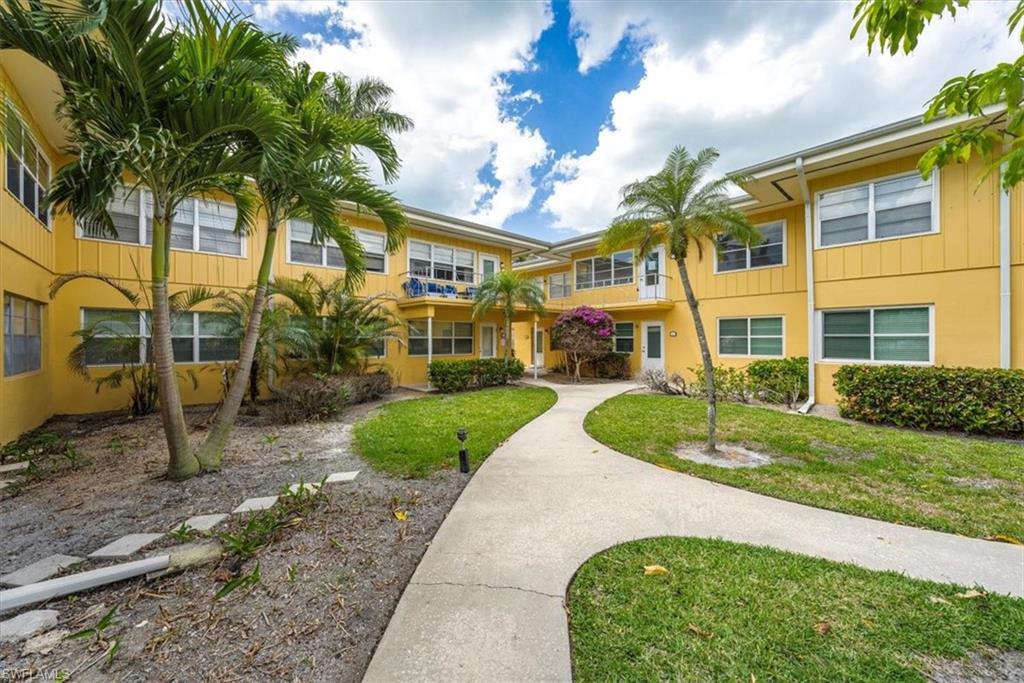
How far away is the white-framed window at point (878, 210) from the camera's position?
9.03m

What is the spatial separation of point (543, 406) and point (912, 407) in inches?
299

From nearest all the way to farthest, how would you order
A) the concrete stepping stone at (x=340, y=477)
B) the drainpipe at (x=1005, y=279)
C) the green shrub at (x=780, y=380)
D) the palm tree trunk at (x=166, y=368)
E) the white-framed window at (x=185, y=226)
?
1. the palm tree trunk at (x=166, y=368)
2. the concrete stepping stone at (x=340, y=477)
3. the drainpipe at (x=1005, y=279)
4. the white-framed window at (x=185, y=226)
5. the green shrub at (x=780, y=380)

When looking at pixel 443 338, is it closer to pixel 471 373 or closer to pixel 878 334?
pixel 471 373

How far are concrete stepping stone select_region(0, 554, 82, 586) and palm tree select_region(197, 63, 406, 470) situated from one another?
6.78 feet

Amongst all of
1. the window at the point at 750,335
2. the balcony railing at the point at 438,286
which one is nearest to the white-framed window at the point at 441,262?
the balcony railing at the point at 438,286

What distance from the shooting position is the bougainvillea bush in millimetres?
15047

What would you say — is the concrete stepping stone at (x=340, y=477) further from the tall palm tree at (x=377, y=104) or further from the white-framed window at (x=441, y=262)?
the tall palm tree at (x=377, y=104)

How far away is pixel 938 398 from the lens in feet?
25.0

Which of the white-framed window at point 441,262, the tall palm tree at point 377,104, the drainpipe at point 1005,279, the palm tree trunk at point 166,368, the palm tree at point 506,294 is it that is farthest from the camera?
the white-framed window at point 441,262

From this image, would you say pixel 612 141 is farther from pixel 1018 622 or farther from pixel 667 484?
pixel 1018 622

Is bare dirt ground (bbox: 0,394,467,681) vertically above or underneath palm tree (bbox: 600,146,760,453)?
underneath

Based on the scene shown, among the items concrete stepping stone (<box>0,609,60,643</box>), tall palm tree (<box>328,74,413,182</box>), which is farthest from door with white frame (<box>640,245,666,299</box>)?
concrete stepping stone (<box>0,609,60,643</box>)

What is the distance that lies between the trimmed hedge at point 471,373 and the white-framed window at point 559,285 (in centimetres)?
673

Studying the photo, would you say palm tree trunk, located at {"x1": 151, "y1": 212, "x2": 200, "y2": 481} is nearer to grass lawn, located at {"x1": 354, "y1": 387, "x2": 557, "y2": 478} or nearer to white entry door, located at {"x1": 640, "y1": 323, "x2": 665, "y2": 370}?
grass lawn, located at {"x1": 354, "y1": 387, "x2": 557, "y2": 478}
